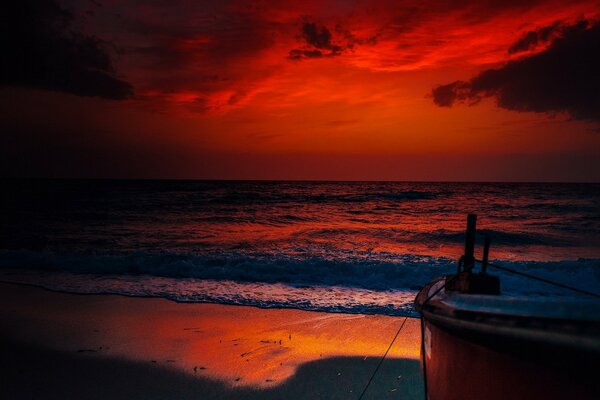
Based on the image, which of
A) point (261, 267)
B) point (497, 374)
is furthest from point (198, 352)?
point (261, 267)

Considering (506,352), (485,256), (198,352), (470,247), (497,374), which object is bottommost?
(198,352)

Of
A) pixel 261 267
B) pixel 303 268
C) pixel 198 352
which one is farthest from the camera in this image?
pixel 303 268

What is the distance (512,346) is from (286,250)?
50.6ft

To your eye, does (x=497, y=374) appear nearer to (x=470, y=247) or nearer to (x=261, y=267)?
(x=470, y=247)

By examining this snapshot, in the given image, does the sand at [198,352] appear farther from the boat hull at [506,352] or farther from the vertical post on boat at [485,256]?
the boat hull at [506,352]

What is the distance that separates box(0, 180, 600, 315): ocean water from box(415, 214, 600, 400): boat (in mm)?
5503

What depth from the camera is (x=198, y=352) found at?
6375 millimetres

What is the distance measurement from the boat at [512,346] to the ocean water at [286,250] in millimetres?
5503

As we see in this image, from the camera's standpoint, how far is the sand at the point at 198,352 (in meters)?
5.30

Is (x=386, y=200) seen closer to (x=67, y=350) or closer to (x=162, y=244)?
(x=162, y=244)

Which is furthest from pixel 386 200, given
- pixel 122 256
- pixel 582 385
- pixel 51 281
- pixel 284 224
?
pixel 582 385

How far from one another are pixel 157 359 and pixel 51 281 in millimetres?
7145

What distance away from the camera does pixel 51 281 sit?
11625mm

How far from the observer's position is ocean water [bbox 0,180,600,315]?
11.0 meters
